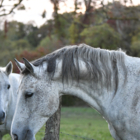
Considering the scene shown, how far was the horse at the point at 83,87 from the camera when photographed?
2.76 m

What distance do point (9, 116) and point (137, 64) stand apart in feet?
10.6

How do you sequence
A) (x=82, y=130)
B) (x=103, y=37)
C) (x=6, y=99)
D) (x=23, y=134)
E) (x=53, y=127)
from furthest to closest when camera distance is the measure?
(x=103, y=37) < (x=82, y=130) < (x=6, y=99) < (x=53, y=127) < (x=23, y=134)

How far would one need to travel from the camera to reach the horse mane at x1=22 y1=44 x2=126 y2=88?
9.48 feet

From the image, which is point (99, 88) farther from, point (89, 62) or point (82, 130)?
point (82, 130)

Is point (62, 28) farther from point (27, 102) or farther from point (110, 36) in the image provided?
point (27, 102)

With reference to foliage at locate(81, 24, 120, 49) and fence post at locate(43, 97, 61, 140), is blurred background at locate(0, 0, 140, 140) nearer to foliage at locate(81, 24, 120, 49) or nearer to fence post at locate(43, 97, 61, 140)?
foliage at locate(81, 24, 120, 49)

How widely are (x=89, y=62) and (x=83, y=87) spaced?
1.09ft

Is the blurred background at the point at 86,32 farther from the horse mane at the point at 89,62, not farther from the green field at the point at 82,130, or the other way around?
the horse mane at the point at 89,62

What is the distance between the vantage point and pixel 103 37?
66.2 ft

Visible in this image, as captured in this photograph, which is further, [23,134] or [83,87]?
[83,87]

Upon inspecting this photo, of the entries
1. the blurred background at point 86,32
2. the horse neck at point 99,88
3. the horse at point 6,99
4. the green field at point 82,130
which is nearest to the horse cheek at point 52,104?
the horse neck at point 99,88

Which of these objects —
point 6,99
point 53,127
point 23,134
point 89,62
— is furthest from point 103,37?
point 23,134

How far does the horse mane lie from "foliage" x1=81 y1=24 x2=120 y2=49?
16.9 meters

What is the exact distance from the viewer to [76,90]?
9.71 ft
